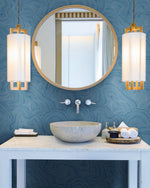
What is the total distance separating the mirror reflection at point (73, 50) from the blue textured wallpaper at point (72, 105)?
84 mm

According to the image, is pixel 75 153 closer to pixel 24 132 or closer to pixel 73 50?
pixel 24 132

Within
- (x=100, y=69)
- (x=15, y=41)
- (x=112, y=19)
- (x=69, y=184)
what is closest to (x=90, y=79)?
(x=100, y=69)

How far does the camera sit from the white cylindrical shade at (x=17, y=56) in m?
1.98

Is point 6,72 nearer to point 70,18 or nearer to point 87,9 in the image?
point 70,18

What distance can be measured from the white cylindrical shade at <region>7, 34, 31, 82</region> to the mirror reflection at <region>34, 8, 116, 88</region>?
0.22 meters

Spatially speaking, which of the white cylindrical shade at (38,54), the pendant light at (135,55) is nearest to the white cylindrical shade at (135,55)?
the pendant light at (135,55)

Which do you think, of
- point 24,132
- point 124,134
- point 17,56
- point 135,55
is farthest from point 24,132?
point 135,55

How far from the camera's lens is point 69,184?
2213mm

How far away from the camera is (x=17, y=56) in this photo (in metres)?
2.00

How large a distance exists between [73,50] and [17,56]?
1.78ft

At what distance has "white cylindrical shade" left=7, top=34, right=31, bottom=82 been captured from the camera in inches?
78.0

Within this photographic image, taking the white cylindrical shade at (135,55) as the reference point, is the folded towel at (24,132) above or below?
below

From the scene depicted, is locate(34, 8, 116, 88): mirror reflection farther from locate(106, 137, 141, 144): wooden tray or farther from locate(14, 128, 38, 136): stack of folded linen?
locate(106, 137, 141, 144): wooden tray

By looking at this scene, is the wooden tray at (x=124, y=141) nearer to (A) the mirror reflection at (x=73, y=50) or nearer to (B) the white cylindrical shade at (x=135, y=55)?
(B) the white cylindrical shade at (x=135, y=55)
